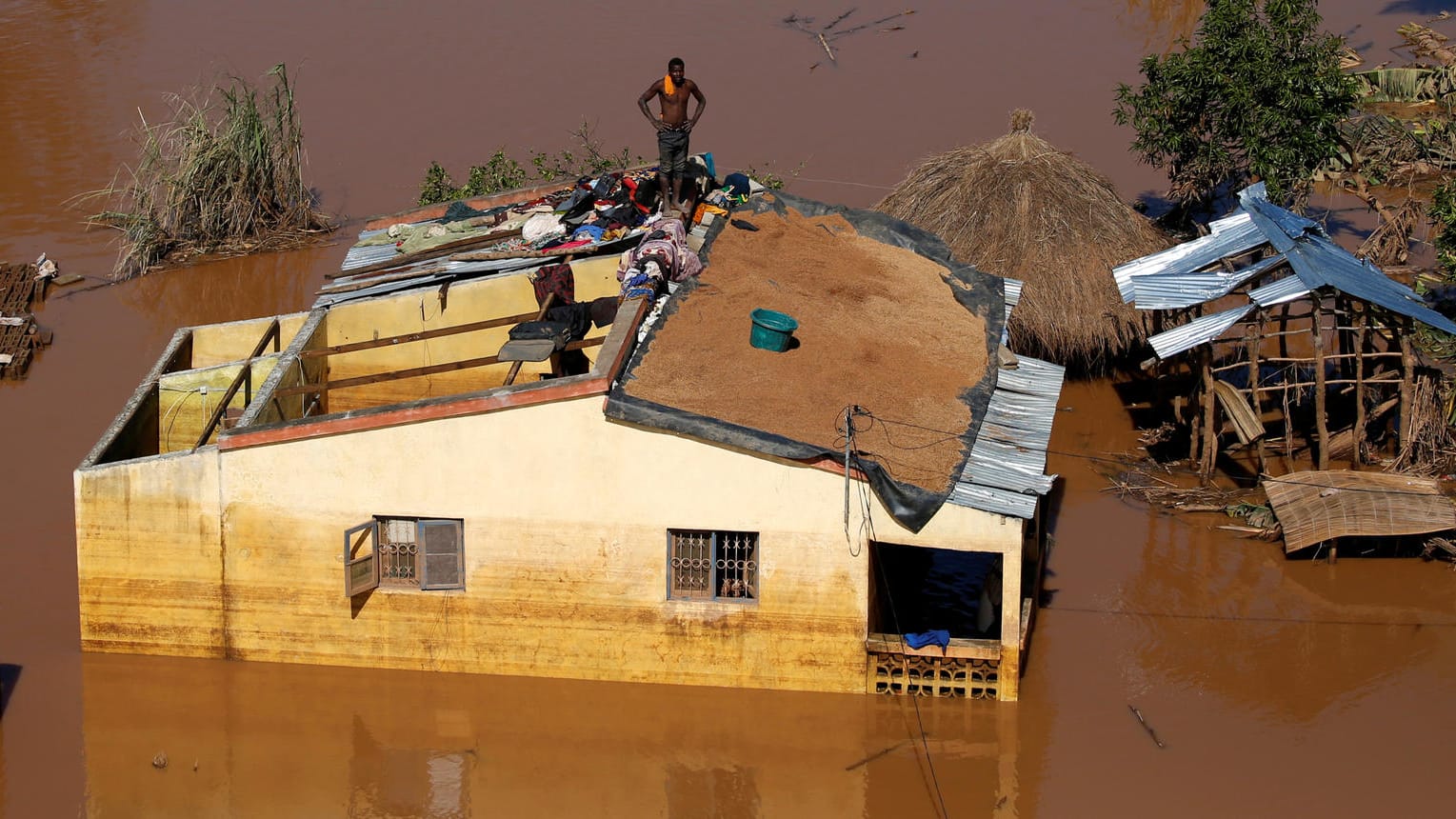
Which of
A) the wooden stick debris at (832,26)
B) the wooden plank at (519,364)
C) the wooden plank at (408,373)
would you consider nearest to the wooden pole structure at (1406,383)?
the wooden plank at (408,373)

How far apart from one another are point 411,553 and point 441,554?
0.23 meters

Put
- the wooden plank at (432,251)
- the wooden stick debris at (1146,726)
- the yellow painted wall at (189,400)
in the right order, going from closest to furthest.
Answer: the wooden stick debris at (1146,726) < the yellow painted wall at (189,400) < the wooden plank at (432,251)

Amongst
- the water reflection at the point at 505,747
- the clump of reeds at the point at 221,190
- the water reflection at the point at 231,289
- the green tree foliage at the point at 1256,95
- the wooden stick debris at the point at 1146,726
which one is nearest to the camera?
the water reflection at the point at 505,747

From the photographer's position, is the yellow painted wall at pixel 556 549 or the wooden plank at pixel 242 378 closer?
the yellow painted wall at pixel 556 549

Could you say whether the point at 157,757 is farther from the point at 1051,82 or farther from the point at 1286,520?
the point at 1051,82

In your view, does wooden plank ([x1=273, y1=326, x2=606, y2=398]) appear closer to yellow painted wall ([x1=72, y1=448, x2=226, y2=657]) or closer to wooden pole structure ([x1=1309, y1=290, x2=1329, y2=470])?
yellow painted wall ([x1=72, y1=448, x2=226, y2=657])

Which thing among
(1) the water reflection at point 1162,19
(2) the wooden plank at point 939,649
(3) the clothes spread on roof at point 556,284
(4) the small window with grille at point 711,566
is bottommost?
(2) the wooden plank at point 939,649

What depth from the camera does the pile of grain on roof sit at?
12.3m

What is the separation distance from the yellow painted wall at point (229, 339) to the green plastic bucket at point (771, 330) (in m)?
4.82

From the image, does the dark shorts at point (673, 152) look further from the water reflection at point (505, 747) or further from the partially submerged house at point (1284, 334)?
the water reflection at point (505, 747)

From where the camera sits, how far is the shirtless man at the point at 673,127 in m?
16.2

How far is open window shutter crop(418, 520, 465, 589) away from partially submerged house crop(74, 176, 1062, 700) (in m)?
0.02

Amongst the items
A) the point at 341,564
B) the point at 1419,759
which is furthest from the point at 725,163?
the point at 1419,759

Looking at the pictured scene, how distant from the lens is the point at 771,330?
43.5 ft
